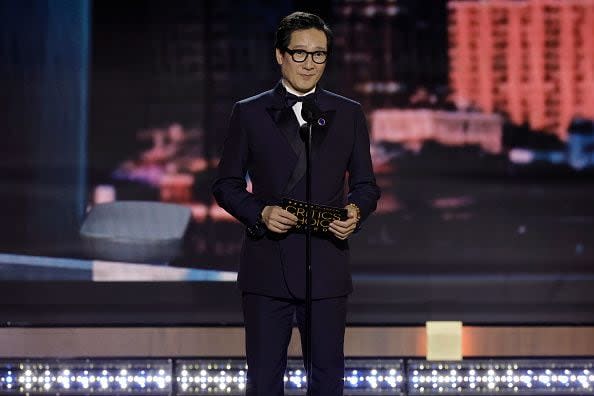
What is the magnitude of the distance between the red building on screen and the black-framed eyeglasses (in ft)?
6.93

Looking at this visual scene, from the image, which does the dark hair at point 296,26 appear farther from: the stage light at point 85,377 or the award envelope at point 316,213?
the stage light at point 85,377

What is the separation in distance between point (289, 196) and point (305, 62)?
333 mm

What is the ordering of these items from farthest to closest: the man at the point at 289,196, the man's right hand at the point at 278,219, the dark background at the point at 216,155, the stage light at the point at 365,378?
1. the dark background at the point at 216,155
2. the stage light at the point at 365,378
3. the man at the point at 289,196
4. the man's right hand at the point at 278,219

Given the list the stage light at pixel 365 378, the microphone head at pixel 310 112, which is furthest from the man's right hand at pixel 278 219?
the stage light at pixel 365 378

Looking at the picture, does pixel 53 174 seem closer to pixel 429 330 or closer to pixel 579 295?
pixel 429 330

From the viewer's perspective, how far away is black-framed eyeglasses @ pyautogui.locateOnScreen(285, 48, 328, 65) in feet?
8.52

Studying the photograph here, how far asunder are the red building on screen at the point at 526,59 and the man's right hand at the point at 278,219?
2.31 meters

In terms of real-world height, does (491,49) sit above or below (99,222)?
above

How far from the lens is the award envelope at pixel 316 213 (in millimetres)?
2467

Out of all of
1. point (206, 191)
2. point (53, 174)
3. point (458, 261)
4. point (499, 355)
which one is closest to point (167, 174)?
point (206, 191)

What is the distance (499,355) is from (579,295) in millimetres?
805

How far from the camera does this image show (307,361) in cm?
261

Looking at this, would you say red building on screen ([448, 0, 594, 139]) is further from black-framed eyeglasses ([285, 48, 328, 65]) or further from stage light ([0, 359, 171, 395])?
black-framed eyeglasses ([285, 48, 328, 65])

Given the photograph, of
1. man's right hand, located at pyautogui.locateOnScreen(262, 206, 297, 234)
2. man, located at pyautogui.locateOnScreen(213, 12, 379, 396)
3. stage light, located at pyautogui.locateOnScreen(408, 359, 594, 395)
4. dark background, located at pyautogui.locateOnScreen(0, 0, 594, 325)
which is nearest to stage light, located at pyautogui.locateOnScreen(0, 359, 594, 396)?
stage light, located at pyautogui.locateOnScreen(408, 359, 594, 395)
